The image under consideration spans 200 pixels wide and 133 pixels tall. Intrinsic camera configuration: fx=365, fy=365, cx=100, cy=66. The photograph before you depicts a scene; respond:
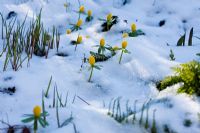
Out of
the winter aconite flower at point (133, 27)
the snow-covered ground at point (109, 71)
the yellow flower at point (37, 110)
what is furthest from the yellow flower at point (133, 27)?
the yellow flower at point (37, 110)

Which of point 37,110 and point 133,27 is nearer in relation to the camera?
point 37,110

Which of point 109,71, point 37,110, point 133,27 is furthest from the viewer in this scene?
point 133,27

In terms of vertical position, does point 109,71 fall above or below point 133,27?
below

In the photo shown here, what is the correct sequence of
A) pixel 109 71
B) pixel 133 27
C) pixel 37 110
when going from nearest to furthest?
pixel 37 110
pixel 109 71
pixel 133 27

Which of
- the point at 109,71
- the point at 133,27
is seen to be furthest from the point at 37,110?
the point at 133,27

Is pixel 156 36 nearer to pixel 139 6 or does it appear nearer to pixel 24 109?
pixel 139 6

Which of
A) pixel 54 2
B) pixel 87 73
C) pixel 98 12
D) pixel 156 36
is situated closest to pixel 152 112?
pixel 87 73

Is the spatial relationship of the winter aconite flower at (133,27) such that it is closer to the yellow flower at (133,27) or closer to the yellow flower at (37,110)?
the yellow flower at (133,27)

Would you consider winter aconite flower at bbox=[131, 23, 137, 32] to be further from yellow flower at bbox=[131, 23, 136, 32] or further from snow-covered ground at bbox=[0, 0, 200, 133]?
snow-covered ground at bbox=[0, 0, 200, 133]

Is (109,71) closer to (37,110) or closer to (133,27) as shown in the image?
(133,27)

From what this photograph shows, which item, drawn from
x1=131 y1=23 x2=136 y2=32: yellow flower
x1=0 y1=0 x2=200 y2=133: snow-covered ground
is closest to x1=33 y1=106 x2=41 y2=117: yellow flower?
x1=0 y1=0 x2=200 y2=133: snow-covered ground
